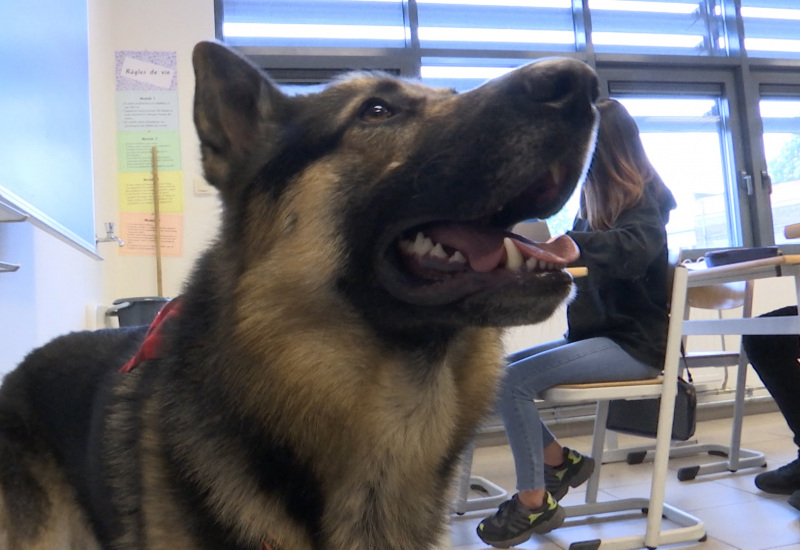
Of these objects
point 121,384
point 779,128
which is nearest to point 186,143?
point 121,384

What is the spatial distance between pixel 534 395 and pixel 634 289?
0.55 meters

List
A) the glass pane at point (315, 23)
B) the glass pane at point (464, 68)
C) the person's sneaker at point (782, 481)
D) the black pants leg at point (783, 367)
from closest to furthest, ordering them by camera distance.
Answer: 1. the person's sneaker at point (782, 481)
2. the black pants leg at point (783, 367)
3. the glass pane at point (315, 23)
4. the glass pane at point (464, 68)

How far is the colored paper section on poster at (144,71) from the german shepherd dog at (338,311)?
284 centimetres

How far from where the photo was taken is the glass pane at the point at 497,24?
4.22 metres

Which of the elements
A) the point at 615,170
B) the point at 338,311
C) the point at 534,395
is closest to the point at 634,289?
the point at 615,170

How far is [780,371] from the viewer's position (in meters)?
A: 2.77

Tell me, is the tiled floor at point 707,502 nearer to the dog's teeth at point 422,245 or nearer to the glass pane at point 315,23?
the dog's teeth at point 422,245

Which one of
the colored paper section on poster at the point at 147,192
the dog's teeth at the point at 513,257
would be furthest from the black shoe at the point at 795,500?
the colored paper section on poster at the point at 147,192

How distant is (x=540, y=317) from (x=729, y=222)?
14.4 ft

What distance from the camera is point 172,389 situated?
101cm

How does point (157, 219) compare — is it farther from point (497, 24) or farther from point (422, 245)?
point (422, 245)

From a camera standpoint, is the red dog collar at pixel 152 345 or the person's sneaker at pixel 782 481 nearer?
the red dog collar at pixel 152 345

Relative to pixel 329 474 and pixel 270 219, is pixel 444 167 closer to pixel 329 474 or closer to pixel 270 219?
pixel 270 219

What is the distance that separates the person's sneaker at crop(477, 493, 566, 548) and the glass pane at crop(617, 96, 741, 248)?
3.02 meters
